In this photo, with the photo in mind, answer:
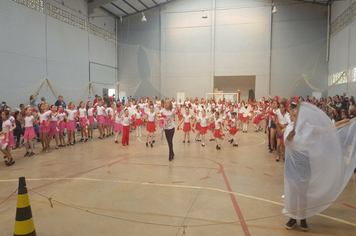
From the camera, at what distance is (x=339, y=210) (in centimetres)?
420

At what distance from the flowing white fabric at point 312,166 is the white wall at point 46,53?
14033 mm

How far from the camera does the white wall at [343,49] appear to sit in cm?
1556

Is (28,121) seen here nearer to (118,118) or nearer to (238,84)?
(118,118)

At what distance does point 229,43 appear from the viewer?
23594 millimetres

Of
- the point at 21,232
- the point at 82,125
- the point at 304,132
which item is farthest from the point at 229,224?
the point at 82,125

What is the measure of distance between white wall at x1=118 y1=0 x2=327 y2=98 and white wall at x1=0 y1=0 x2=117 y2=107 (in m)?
3.26

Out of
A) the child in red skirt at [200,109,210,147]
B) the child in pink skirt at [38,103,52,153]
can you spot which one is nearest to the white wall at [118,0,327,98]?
the child in red skirt at [200,109,210,147]

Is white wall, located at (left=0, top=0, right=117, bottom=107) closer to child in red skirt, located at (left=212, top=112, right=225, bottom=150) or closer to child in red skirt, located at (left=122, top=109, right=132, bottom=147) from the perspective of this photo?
child in red skirt, located at (left=122, top=109, right=132, bottom=147)

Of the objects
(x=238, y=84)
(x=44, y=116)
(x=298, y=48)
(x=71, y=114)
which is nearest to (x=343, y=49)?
(x=298, y=48)

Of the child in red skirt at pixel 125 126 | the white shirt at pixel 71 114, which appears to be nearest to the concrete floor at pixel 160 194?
the child in red skirt at pixel 125 126

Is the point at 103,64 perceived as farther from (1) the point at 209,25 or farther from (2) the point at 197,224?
(2) the point at 197,224

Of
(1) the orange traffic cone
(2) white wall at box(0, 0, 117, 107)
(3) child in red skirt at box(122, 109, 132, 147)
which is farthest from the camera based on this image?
(2) white wall at box(0, 0, 117, 107)

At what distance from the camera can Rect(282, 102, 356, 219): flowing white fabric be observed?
3.54 m

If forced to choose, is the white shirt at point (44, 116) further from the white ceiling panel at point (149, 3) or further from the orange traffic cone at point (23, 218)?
the white ceiling panel at point (149, 3)
